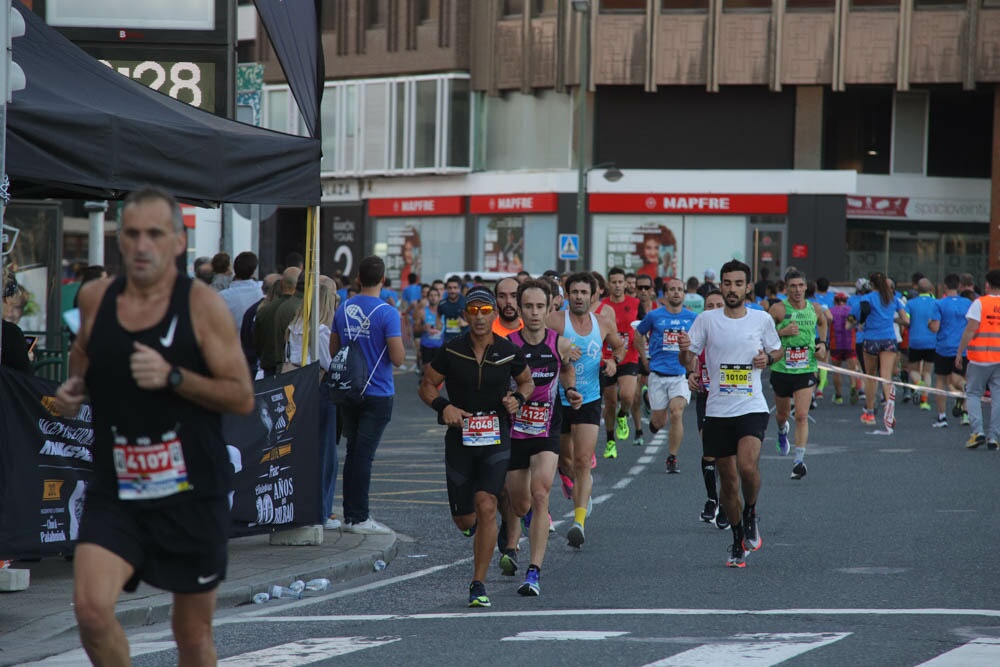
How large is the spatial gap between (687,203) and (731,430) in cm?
3539

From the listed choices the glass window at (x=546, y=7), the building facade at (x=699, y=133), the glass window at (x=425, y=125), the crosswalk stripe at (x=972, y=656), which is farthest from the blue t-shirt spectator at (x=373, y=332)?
the glass window at (x=425, y=125)

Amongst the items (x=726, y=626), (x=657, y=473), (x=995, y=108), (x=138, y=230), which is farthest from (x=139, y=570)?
(x=995, y=108)

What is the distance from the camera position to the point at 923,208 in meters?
46.4

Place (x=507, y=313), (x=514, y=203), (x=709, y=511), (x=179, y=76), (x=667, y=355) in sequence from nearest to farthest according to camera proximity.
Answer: (x=507, y=313)
(x=179, y=76)
(x=709, y=511)
(x=667, y=355)
(x=514, y=203)

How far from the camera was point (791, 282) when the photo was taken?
57.1 feet

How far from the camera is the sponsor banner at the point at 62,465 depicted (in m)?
8.70

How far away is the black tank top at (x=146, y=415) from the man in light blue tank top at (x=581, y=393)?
584 centimetres

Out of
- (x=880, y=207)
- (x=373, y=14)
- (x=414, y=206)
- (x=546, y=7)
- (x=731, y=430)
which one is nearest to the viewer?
(x=731, y=430)

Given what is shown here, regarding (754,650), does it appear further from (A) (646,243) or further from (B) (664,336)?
(A) (646,243)

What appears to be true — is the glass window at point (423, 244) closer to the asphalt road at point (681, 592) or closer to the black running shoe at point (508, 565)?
the asphalt road at point (681, 592)

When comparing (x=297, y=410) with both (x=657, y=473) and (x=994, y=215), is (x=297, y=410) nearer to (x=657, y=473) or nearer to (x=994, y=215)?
(x=657, y=473)

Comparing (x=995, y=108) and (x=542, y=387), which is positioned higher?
(x=995, y=108)

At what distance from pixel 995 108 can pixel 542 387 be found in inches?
1457

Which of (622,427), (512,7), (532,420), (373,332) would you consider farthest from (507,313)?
(512,7)
